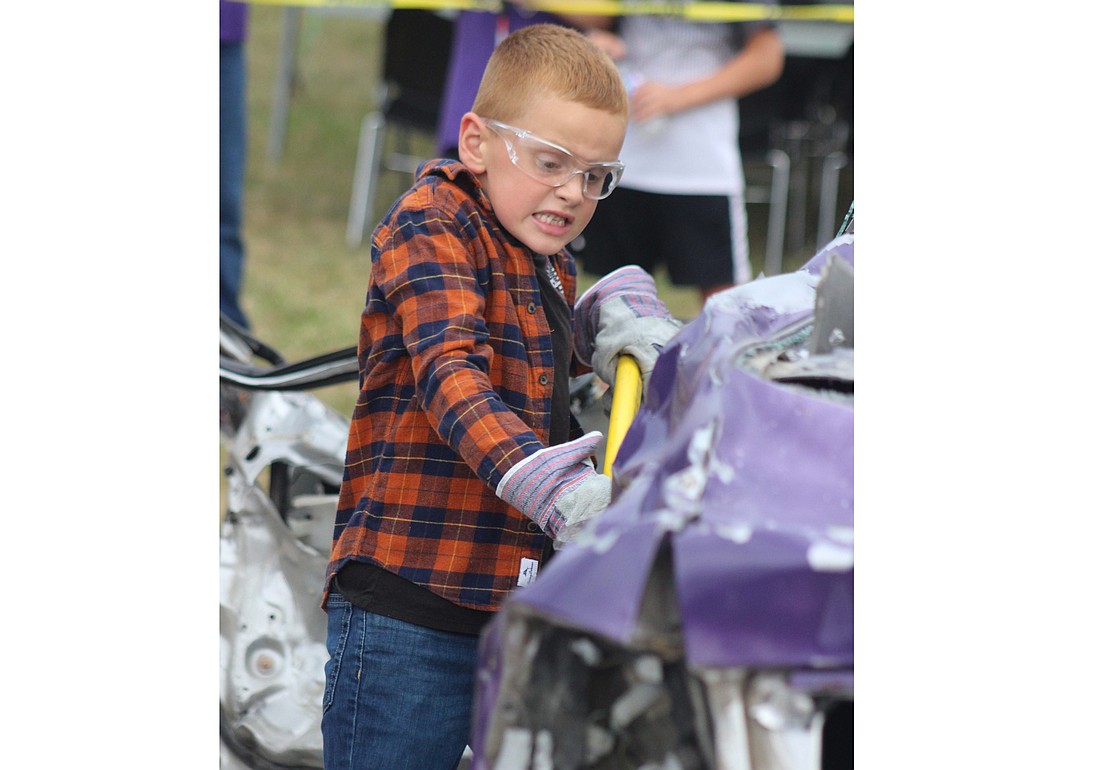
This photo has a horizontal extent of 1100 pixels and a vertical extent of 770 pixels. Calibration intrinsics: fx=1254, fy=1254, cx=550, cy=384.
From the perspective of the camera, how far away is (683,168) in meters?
2.94

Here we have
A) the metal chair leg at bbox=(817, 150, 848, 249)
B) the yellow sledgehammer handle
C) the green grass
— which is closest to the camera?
the yellow sledgehammer handle

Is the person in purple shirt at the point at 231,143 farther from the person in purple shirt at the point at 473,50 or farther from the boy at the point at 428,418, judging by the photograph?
the boy at the point at 428,418

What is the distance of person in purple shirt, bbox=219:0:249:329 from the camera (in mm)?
3393

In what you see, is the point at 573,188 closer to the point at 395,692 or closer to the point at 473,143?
the point at 473,143

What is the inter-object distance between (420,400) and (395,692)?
342mm

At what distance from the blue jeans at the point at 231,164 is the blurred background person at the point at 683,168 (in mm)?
1054

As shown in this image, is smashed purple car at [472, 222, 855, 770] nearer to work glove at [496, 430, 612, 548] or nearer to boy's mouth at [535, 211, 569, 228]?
work glove at [496, 430, 612, 548]

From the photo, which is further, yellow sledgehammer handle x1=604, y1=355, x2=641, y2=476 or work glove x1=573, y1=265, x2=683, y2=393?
work glove x1=573, y1=265, x2=683, y2=393

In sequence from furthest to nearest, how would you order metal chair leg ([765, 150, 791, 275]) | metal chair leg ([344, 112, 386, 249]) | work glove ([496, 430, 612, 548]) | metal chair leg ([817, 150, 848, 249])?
metal chair leg ([344, 112, 386, 249]), metal chair leg ([817, 150, 848, 249]), metal chair leg ([765, 150, 791, 275]), work glove ([496, 430, 612, 548])

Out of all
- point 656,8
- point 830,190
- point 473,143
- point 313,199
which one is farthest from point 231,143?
point 830,190

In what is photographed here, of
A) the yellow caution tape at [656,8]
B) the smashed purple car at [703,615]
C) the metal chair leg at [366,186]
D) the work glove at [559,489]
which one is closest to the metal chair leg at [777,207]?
the metal chair leg at [366,186]

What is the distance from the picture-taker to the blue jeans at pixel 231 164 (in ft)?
11.2

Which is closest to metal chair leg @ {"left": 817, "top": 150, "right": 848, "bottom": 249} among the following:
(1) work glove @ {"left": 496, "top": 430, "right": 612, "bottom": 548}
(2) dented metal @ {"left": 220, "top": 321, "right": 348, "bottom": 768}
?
(2) dented metal @ {"left": 220, "top": 321, "right": 348, "bottom": 768}
